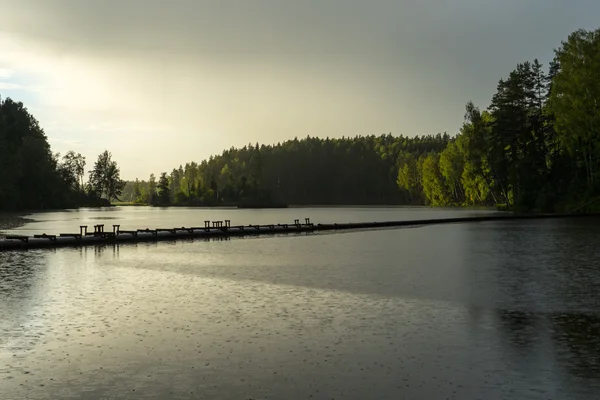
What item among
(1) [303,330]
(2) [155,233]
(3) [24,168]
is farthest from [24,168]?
(1) [303,330]

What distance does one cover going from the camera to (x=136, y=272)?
Result: 30.5 meters

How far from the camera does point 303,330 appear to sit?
15.9m

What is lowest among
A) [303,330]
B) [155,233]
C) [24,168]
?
[303,330]

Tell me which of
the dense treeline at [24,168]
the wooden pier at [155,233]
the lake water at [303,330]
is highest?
the dense treeline at [24,168]

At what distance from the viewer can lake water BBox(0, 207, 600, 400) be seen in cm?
1114

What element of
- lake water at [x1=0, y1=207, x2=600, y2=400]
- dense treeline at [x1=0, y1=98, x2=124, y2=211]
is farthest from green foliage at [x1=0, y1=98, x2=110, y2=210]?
lake water at [x1=0, y1=207, x2=600, y2=400]

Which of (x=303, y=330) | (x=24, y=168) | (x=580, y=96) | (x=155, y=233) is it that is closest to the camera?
(x=303, y=330)

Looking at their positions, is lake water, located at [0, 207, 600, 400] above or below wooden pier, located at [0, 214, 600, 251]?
below

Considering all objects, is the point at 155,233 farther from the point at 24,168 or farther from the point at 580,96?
the point at 24,168

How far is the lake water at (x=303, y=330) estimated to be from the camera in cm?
1114

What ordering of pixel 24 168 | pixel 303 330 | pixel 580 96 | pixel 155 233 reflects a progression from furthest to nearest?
pixel 24 168 → pixel 580 96 → pixel 155 233 → pixel 303 330

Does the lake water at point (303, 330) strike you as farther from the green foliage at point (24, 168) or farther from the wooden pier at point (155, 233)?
the green foliage at point (24, 168)

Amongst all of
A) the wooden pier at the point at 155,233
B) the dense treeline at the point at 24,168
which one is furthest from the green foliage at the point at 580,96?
the dense treeline at the point at 24,168

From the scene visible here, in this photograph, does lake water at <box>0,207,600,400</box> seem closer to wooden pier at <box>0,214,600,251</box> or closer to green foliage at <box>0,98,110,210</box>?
wooden pier at <box>0,214,600,251</box>
